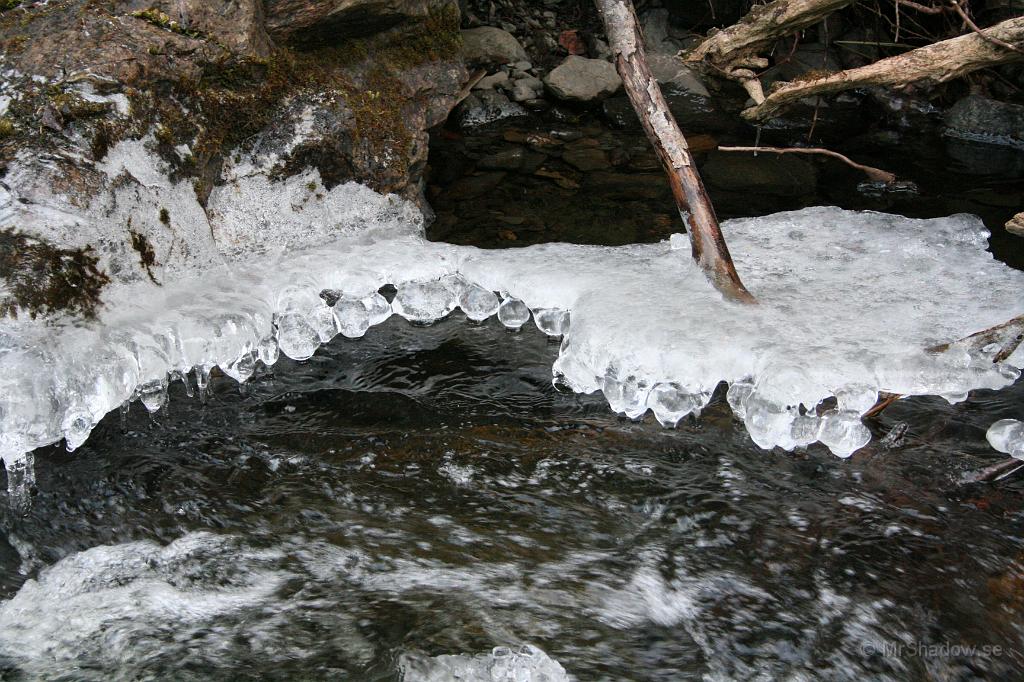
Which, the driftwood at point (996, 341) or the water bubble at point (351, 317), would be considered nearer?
the driftwood at point (996, 341)

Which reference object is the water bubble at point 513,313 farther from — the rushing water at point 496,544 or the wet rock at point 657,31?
the wet rock at point 657,31

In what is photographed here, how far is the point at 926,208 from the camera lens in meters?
4.91

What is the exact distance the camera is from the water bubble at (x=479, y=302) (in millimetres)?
3984

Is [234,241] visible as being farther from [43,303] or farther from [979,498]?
[979,498]

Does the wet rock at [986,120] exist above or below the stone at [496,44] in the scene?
below

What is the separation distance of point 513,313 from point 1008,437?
2.01 m

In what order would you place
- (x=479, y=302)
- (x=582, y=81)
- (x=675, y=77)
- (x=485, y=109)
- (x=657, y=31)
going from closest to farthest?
(x=479, y=302) < (x=485, y=109) < (x=582, y=81) < (x=675, y=77) < (x=657, y=31)

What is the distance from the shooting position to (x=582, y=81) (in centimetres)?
661

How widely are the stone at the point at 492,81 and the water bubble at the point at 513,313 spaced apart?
3.21 metres

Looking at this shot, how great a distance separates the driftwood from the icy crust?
34mm

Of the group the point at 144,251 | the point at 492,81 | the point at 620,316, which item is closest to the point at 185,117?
the point at 144,251

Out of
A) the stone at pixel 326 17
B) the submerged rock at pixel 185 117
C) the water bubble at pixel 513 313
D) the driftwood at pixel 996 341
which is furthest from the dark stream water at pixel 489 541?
the stone at pixel 326 17

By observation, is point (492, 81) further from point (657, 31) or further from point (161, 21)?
point (161, 21)

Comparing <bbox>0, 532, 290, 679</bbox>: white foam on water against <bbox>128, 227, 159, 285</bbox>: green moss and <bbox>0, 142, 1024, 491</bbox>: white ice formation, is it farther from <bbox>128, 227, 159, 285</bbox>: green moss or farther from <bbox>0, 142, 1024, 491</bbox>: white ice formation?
<bbox>128, 227, 159, 285</bbox>: green moss
